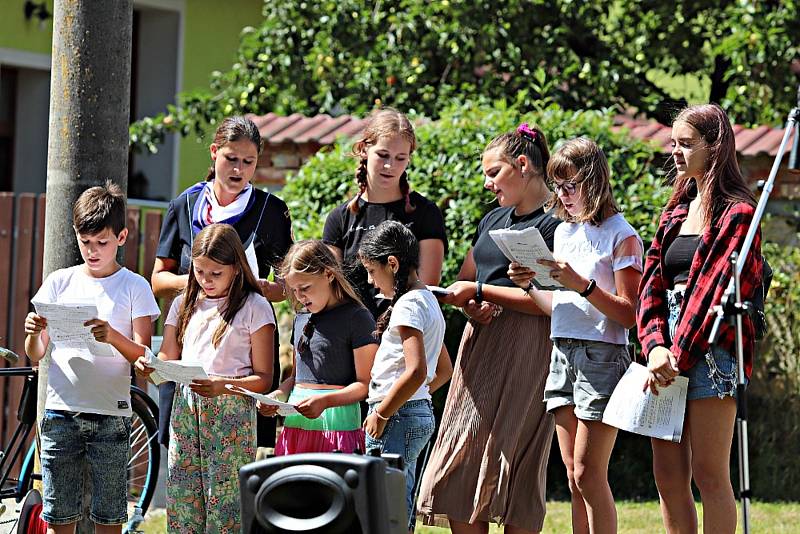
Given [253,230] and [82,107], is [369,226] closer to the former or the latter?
[253,230]

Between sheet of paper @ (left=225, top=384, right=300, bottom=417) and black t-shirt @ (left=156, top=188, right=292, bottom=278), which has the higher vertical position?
black t-shirt @ (left=156, top=188, right=292, bottom=278)

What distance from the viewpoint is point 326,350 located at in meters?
4.59

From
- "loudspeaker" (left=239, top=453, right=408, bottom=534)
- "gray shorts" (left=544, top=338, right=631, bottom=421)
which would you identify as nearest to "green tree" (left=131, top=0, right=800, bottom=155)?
"gray shorts" (left=544, top=338, right=631, bottom=421)

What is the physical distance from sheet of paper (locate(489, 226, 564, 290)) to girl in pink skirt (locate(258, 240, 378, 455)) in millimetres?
631

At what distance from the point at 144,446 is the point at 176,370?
2.16 metres

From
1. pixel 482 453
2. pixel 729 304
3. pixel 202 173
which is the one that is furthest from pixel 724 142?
pixel 202 173

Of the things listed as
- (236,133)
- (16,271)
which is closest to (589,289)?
(236,133)

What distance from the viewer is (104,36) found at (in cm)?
486

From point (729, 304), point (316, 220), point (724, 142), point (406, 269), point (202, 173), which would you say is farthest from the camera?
point (202, 173)

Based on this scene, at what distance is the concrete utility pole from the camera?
485cm

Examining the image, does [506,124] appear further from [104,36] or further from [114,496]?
[114,496]

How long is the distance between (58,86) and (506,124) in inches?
129

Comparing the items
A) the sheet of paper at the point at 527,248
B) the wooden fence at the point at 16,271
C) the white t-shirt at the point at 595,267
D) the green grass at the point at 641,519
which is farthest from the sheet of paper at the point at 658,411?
the wooden fence at the point at 16,271

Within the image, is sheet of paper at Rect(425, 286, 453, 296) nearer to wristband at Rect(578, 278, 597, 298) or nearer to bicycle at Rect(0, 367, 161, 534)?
wristband at Rect(578, 278, 597, 298)
